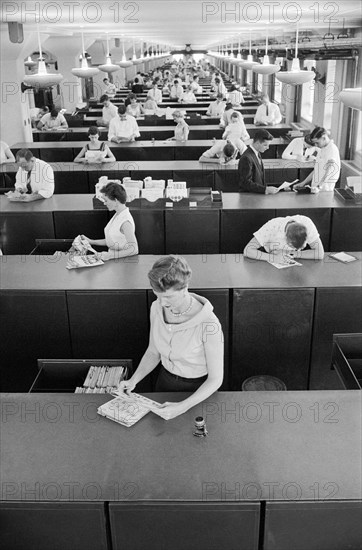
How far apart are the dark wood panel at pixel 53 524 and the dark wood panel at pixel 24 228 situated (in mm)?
4571

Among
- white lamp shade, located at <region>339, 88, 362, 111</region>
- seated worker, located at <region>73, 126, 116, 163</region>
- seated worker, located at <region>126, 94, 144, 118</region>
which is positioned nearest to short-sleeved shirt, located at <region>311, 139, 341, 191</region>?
seated worker, located at <region>73, 126, 116, 163</region>


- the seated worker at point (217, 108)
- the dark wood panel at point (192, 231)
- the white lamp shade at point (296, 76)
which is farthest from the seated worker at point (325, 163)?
the seated worker at point (217, 108)

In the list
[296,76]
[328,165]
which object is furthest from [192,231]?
[296,76]

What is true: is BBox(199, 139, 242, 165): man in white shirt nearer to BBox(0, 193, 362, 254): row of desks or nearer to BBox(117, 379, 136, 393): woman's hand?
BBox(0, 193, 362, 254): row of desks

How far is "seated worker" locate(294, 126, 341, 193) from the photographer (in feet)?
23.1


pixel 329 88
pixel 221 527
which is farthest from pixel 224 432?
pixel 329 88

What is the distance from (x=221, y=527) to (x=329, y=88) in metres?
12.5

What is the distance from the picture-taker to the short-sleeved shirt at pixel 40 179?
23.0 ft

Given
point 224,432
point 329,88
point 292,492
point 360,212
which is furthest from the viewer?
point 329,88

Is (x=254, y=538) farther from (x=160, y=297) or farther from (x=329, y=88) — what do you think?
(x=329, y=88)

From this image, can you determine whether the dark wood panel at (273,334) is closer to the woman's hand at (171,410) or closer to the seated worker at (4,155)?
the woman's hand at (171,410)

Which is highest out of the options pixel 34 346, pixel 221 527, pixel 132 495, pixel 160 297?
pixel 160 297

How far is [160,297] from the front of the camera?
3061 millimetres

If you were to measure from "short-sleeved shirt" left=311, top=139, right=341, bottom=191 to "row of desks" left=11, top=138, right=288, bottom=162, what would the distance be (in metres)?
4.03
